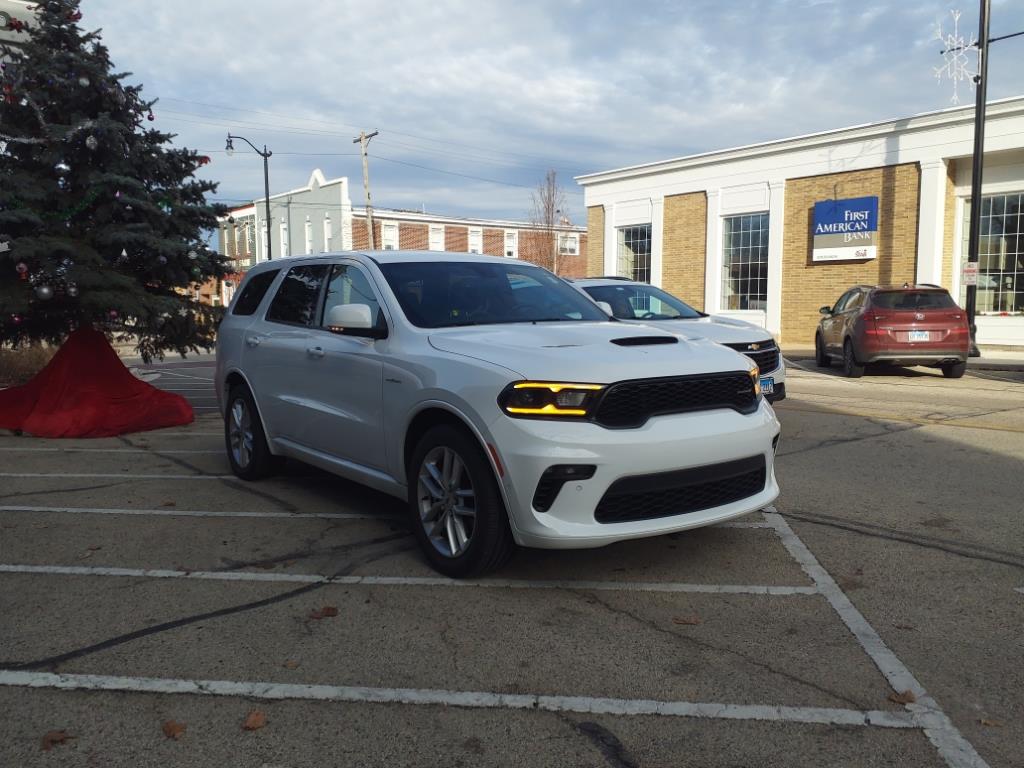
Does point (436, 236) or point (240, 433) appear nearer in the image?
point (240, 433)

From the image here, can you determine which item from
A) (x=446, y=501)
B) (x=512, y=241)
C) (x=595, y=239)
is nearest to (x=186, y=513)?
(x=446, y=501)

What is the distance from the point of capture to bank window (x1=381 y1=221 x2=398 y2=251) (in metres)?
48.2

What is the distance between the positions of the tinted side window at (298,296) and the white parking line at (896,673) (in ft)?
11.7

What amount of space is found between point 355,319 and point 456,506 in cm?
128

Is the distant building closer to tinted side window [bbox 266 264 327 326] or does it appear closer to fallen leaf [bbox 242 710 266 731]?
tinted side window [bbox 266 264 327 326]

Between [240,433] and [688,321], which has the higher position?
[688,321]

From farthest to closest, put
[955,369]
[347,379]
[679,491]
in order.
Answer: [955,369] → [347,379] → [679,491]

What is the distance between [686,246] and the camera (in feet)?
94.9

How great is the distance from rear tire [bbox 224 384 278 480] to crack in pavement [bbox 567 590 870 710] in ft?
11.0

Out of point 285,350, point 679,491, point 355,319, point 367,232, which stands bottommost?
point 679,491

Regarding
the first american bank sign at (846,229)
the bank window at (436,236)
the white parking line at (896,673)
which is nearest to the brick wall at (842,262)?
the first american bank sign at (846,229)

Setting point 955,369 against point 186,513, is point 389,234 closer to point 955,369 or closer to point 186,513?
point 955,369

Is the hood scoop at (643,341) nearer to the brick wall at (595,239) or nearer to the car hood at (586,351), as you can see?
the car hood at (586,351)

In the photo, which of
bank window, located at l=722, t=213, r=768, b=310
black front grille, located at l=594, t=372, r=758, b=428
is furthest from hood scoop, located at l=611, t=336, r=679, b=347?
bank window, located at l=722, t=213, r=768, b=310
